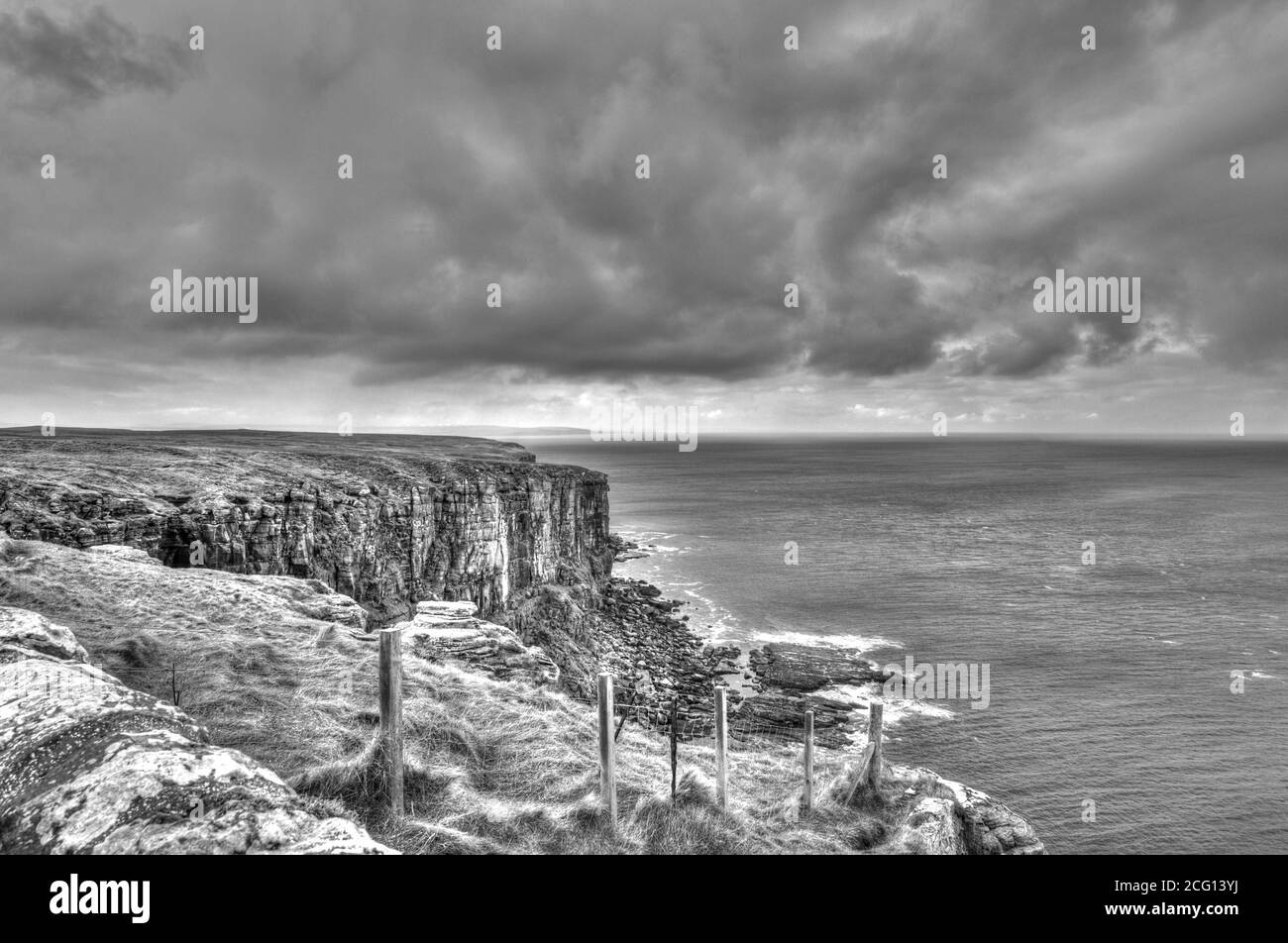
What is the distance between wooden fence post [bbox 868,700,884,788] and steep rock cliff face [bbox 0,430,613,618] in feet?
81.2

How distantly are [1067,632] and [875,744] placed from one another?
50849 mm

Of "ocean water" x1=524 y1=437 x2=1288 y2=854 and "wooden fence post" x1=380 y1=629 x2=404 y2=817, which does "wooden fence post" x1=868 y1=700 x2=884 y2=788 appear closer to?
"wooden fence post" x1=380 y1=629 x2=404 y2=817

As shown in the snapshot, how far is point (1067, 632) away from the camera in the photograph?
2045 inches

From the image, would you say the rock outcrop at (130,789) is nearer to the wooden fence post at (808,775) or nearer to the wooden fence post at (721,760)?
the wooden fence post at (721,760)

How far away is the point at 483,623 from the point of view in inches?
735

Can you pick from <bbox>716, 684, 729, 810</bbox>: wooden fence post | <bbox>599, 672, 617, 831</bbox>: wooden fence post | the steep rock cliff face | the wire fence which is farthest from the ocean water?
<bbox>599, 672, 617, 831</bbox>: wooden fence post

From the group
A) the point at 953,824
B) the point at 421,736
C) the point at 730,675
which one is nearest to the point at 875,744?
the point at 953,824

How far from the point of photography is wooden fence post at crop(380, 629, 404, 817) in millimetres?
8398

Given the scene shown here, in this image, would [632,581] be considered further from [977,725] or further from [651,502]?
[651,502]

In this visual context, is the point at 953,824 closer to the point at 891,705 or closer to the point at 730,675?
the point at 891,705
